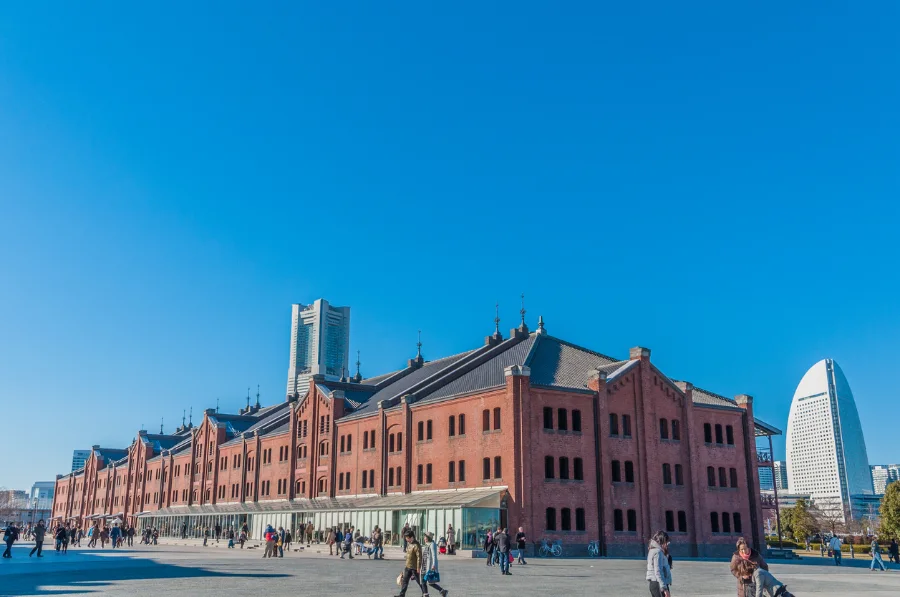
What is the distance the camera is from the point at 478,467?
164 ft

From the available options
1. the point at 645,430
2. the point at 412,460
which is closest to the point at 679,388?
the point at 645,430

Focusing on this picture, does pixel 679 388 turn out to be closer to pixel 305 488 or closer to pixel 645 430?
pixel 645 430

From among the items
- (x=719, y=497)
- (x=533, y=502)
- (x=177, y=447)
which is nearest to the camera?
(x=533, y=502)

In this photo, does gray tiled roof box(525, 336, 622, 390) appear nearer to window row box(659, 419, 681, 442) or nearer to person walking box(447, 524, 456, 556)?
window row box(659, 419, 681, 442)

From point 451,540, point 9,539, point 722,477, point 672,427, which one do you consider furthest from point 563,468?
point 9,539

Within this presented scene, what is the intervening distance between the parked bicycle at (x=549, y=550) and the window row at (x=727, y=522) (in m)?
13.7

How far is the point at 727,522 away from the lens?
2153 inches

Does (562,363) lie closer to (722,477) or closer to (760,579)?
(722,477)

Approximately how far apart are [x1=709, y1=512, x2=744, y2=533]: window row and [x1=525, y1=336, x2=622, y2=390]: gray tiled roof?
1231cm

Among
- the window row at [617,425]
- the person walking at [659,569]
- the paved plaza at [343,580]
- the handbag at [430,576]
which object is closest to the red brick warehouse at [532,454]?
the window row at [617,425]

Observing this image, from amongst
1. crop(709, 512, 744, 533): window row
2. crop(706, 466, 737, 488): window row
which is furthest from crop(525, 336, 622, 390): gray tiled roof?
crop(709, 512, 744, 533): window row

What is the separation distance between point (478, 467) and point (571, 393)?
742 centimetres

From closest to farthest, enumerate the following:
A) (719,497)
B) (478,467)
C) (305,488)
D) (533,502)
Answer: (533,502)
(478,467)
(719,497)
(305,488)

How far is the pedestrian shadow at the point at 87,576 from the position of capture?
2153 cm
